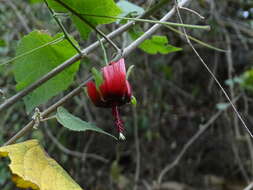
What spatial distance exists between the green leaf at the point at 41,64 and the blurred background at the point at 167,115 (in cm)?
102

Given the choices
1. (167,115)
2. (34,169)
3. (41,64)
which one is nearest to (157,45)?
(41,64)

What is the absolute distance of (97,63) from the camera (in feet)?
5.54

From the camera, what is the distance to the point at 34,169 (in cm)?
43

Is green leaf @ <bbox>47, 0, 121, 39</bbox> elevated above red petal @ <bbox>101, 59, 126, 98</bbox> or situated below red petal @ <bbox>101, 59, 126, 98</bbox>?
above

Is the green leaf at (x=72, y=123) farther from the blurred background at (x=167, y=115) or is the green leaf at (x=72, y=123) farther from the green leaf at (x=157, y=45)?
the blurred background at (x=167, y=115)

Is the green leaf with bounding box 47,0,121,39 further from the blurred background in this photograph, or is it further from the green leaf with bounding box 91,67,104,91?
the blurred background

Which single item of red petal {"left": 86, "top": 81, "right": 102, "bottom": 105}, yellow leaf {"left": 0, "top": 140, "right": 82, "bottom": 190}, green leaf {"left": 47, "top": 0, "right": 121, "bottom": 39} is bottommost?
yellow leaf {"left": 0, "top": 140, "right": 82, "bottom": 190}

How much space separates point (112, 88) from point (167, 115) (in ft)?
A: 5.39

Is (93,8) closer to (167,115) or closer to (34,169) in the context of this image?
(34,169)

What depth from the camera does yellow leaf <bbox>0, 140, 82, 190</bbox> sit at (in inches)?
16.0

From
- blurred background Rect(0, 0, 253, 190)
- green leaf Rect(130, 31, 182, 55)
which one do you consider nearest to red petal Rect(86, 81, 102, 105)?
green leaf Rect(130, 31, 182, 55)

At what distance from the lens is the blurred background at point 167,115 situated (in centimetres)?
171

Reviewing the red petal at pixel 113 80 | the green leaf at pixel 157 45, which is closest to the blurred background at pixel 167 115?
the green leaf at pixel 157 45

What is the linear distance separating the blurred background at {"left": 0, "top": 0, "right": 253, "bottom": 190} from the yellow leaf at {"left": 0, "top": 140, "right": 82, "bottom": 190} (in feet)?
3.76
